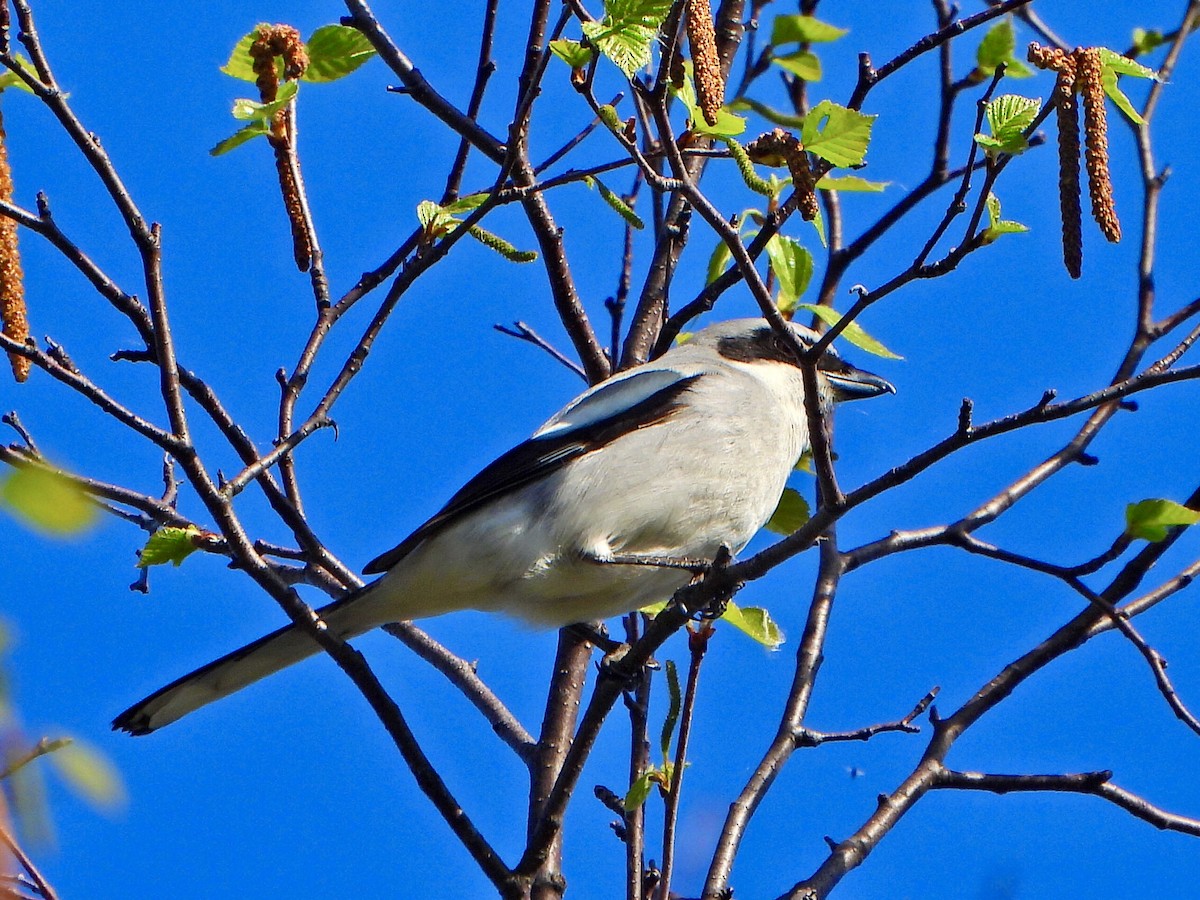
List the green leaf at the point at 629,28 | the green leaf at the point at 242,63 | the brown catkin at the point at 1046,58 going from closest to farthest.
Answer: the brown catkin at the point at 1046,58 < the green leaf at the point at 629,28 < the green leaf at the point at 242,63

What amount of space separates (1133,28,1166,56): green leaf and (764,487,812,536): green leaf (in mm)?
1835

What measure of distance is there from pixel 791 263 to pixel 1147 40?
1.64m

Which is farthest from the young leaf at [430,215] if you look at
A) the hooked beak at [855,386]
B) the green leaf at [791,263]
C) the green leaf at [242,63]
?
the hooked beak at [855,386]

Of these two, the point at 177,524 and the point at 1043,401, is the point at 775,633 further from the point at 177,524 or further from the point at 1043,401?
the point at 177,524

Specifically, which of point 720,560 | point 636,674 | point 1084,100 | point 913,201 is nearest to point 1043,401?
point 1084,100

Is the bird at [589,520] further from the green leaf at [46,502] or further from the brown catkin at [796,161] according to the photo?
the green leaf at [46,502]

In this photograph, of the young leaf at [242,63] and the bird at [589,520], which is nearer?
the young leaf at [242,63]

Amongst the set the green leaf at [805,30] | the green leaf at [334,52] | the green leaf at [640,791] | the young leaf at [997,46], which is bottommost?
the green leaf at [640,791]

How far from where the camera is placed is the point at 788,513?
13.4ft

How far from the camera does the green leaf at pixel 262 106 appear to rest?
8.48 feet

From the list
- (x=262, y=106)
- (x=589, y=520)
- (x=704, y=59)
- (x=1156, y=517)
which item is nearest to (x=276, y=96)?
(x=262, y=106)

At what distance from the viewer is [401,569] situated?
3.88 metres

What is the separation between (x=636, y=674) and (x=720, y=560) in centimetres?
36

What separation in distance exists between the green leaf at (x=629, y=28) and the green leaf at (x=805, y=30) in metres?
1.96
